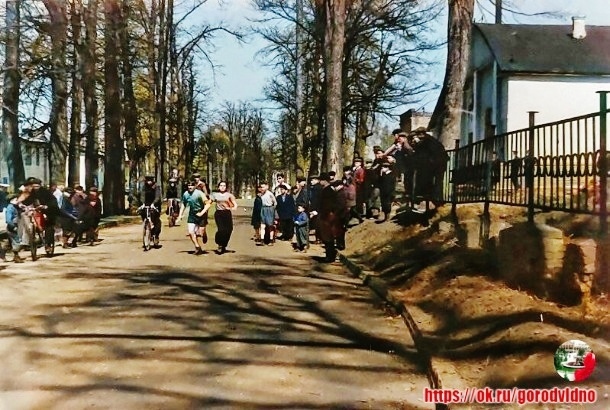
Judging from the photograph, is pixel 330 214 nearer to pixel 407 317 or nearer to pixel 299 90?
pixel 407 317

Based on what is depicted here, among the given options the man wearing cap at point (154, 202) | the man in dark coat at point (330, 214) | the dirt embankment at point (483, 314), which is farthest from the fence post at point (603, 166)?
the man wearing cap at point (154, 202)

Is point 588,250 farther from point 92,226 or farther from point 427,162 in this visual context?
point 92,226

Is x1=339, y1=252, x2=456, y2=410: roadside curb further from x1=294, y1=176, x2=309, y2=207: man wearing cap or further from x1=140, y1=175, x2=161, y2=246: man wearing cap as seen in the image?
x1=294, y1=176, x2=309, y2=207: man wearing cap

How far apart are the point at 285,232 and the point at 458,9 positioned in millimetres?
9379

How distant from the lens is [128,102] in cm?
Result: 3647

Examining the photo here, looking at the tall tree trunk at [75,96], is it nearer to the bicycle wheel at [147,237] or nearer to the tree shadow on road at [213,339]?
the bicycle wheel at [147,237]

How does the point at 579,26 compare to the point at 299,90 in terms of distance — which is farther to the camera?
the point at 299,90

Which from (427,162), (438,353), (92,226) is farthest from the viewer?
(92,226)

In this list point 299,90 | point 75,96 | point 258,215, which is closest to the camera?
point 258,215

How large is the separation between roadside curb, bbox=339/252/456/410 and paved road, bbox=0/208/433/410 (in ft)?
0.43

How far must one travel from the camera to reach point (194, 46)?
129 ft

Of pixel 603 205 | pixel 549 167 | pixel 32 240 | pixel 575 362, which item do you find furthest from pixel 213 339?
pixel 32 240

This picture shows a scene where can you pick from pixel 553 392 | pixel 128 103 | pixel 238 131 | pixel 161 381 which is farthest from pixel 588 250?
pixel 238 131

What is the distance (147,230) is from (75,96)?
959cm
